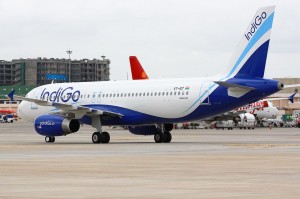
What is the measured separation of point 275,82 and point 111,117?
492 inches

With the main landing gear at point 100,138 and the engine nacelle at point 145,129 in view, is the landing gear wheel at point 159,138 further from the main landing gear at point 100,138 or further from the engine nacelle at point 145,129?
the main landing gear at point 100,138

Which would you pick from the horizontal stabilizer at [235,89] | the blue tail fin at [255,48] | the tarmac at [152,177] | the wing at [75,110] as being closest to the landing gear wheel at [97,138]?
the wing at [75,110]

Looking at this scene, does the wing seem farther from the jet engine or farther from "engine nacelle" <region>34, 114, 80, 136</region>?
the jet engine

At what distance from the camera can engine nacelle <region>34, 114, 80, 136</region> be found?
181ft

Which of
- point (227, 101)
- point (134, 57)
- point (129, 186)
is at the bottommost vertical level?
point (129, 186)

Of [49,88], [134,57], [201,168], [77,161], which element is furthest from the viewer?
[134,57]

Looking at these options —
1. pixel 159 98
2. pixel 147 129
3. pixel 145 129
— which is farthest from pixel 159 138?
pixel 159 98

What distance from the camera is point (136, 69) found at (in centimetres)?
7875

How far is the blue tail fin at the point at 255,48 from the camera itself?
166ft

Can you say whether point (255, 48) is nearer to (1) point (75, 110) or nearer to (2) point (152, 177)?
(1) point (75, 110)

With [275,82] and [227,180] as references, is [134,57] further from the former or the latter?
[227,180]

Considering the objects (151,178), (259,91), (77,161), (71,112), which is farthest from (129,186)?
(71,112)

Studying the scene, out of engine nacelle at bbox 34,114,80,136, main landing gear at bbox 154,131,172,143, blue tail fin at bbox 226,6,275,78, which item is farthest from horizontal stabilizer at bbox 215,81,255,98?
engine nacelle at bbox 34,114,80,136

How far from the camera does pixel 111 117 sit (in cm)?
5634
